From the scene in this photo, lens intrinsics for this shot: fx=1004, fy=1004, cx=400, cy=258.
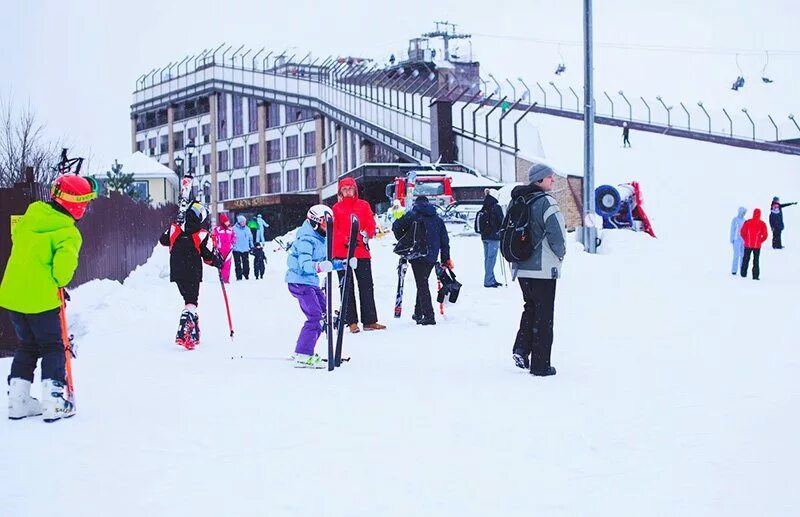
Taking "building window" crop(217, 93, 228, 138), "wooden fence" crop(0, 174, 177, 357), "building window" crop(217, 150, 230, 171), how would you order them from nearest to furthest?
1. "wooden fence" crop(0, 174, 177, 357)
2. "building window" crop(217, 93, 228, 138)
3. "building window" crop(217, 150, 230, 171)

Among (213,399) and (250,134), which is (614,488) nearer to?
(213,399)

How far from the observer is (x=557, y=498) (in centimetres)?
469

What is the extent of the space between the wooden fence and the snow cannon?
13.0 m

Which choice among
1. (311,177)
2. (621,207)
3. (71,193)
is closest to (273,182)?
(311,177)

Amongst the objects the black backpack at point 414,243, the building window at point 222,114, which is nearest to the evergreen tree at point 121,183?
the building window at point 222,114

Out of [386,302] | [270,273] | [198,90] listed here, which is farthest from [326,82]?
[386,302]

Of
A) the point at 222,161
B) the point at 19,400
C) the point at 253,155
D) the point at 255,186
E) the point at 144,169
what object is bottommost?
the point at 19,400

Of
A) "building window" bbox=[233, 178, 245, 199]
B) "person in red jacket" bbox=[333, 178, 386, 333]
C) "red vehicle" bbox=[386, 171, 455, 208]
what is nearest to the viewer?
"person in red jacket" bbox=[333, 178, 386, 333]

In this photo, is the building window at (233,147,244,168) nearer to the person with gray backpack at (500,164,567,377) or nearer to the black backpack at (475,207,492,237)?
the black backpack at (475,207,492,237)

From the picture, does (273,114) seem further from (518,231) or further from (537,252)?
(537,252)

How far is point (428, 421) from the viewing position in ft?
21.2

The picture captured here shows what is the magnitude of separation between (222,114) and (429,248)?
6706cm

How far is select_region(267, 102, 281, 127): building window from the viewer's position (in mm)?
70938

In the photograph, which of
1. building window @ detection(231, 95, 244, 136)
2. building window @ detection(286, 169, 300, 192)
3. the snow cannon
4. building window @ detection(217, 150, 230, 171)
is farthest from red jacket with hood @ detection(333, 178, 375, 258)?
building window @ detection(217, 150, 230, 171)
